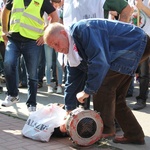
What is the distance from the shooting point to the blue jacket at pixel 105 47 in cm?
341

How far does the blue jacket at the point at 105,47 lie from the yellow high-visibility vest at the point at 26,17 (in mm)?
1608

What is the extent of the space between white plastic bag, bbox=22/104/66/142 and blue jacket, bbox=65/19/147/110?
2.53 ft

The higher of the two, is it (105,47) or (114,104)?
(105,47)

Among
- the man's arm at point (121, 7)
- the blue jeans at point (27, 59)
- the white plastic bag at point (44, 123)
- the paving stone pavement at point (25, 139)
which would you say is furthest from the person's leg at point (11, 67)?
the man's arm at point (121, 7)

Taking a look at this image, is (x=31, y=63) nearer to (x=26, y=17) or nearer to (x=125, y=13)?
(x=26, y=17)

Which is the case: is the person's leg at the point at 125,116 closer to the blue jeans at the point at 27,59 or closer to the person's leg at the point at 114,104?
the person's leg at the point at 114,104

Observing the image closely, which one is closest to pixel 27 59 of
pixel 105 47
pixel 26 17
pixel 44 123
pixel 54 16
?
pixel 26 17

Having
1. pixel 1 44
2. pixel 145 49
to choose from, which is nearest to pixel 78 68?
pixel 145 49

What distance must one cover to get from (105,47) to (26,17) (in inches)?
77.3

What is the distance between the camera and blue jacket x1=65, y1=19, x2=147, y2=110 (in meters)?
3.41

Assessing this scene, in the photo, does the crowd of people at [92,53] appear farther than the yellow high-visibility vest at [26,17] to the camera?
No

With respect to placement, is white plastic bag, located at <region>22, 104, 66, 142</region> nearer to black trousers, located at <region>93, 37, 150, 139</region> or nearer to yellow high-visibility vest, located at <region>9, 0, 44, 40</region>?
black trousers, located at <region>93, 37, 150, 139</region>

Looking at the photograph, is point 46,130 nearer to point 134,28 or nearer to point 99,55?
point 99,55

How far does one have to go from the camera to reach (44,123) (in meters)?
4.16
